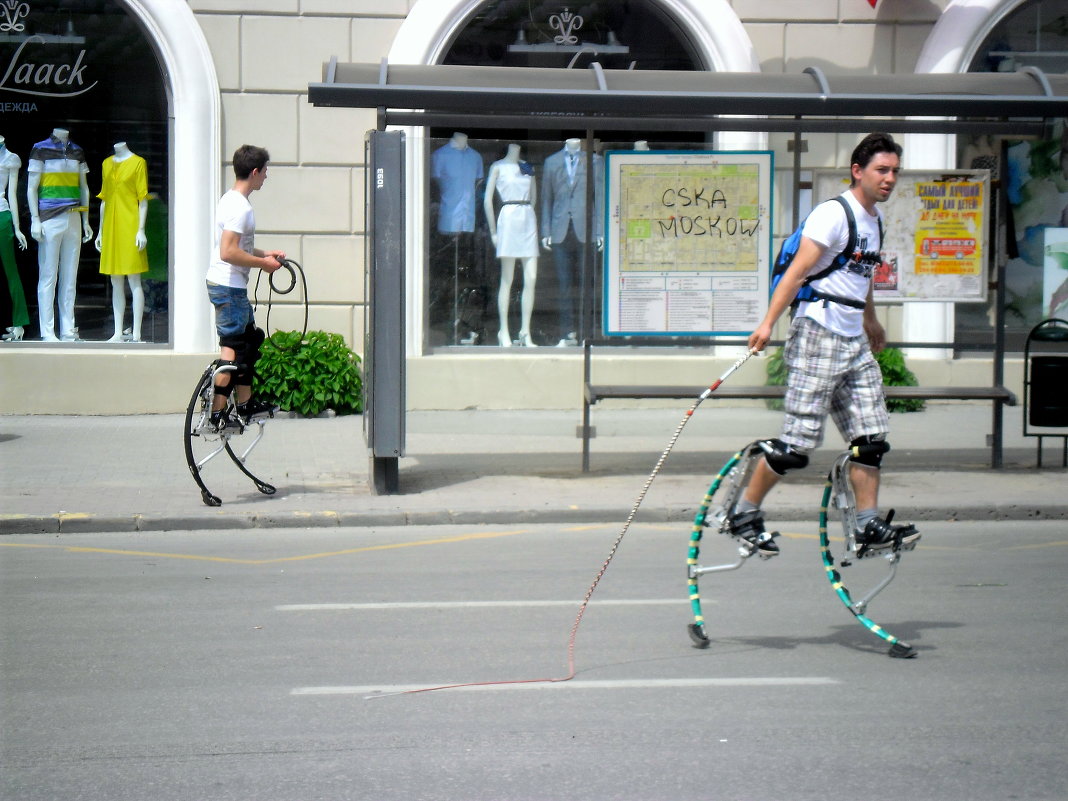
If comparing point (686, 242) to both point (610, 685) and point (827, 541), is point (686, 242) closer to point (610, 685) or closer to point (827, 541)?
point (827, 541)

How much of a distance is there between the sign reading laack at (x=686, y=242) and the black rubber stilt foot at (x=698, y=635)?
4.85 m

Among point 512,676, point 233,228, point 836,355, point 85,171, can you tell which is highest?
point 85,171

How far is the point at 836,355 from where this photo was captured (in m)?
5.66

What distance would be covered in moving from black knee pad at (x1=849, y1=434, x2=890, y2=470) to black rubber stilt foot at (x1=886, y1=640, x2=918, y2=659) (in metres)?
0.72

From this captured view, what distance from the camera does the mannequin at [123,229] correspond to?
13359 mm

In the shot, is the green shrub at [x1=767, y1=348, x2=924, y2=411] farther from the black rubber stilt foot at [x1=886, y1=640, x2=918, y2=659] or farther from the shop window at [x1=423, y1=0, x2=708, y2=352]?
the black rubber stilt foot at [x1=886, y1=640, x2=918, y2=659]

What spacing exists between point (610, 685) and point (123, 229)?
971 centimetres

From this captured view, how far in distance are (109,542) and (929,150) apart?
9.35m

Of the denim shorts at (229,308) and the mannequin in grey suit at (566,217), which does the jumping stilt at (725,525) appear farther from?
the mannequin in grey suit at (566,217)

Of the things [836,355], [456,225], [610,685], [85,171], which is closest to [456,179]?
[456,225]

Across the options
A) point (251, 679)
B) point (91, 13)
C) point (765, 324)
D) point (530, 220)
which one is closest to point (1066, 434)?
point (530, 220)

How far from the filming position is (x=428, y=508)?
8.80m

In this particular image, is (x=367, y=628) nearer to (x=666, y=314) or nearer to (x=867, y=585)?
(x=867, y=585)

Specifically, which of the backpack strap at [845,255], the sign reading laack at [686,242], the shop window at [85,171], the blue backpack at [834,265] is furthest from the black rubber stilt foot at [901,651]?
the shop window at [85,171]
